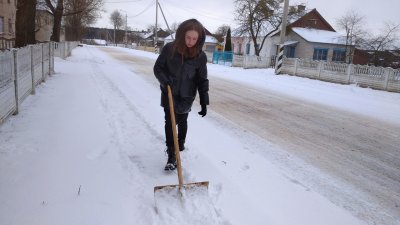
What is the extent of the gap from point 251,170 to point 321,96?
27.7 ft

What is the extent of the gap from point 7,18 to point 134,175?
38.3 m

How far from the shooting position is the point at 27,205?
3102 mm

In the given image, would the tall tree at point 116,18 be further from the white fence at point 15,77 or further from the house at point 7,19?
the white fence at point 15,77

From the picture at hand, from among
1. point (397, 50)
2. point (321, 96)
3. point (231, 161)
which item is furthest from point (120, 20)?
point (231, 161)

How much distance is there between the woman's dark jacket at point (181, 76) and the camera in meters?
3.81

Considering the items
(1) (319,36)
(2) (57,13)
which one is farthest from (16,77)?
(1) (319,36)

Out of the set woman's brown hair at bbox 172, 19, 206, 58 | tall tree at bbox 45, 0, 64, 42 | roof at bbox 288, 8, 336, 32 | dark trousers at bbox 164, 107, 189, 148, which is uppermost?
roof at bbox 288, 8, 336, 32

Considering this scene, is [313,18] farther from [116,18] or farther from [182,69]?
[116,18]

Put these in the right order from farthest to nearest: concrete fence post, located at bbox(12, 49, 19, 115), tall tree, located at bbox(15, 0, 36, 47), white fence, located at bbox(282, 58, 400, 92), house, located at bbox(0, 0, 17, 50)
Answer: house, located at bbox(0, 0, 17, 50), white fence, located at bbox(282, 58, 400, 92), tall tree, located at bbox(15, 0, 36, 47), concrete fence post, located at bbox(12, 49, 19, 115)

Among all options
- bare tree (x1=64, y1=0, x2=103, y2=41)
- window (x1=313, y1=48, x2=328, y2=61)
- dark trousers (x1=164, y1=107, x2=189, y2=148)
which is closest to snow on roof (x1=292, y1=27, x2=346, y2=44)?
window (x1=313, y1=48, x2=328, y2=61)

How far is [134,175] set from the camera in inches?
152

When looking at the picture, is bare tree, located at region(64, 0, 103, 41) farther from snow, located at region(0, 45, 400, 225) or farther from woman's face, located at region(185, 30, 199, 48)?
woman's face, located at region(185, 30, 199, 48)

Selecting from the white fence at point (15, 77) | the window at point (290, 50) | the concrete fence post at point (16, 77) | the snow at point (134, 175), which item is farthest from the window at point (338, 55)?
the concrete fence post at point (16, 77)

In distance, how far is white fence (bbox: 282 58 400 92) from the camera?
47.7 feet
